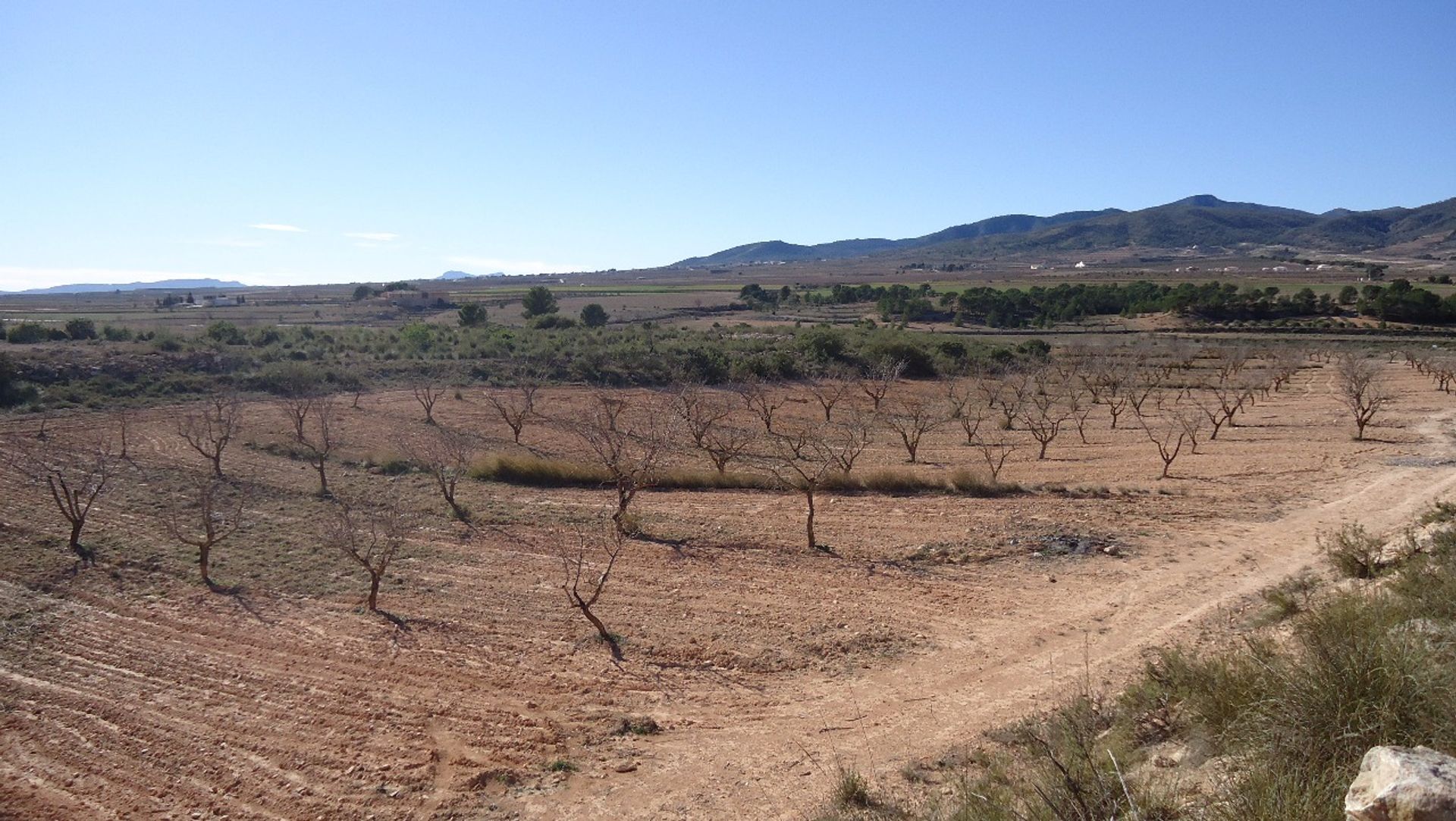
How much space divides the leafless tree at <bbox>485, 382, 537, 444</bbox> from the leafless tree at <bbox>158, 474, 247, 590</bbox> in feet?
29.7

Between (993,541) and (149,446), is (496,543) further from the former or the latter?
(149,446)

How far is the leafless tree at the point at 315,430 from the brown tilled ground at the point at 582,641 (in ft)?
5.12

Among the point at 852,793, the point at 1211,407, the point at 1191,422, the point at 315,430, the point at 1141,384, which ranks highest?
the point at 315,430

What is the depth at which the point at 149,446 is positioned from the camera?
75.4ft

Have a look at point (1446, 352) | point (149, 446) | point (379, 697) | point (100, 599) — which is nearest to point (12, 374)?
point (149, 446)

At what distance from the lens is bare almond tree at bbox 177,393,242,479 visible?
65.9 ft

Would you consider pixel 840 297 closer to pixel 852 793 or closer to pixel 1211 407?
pixel 1211 407

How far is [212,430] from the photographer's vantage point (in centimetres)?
2419

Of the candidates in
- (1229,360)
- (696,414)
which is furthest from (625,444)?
(1229,360)

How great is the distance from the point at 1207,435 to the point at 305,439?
90.0 feet

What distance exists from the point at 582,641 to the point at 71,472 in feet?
49.6

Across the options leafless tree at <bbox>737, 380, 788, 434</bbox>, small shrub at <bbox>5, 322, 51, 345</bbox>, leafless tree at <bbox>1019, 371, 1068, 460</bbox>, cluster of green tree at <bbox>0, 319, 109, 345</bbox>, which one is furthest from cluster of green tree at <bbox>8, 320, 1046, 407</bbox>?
leafless tree at <bbox>1019, 371, 1068, 460</bbox>

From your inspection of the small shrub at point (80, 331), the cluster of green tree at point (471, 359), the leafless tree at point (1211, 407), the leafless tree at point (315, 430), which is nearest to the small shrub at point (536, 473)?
the leafless tree at point (315, 430)

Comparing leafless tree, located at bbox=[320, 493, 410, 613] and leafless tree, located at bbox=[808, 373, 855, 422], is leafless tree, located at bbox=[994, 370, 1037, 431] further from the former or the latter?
leafless tree, located at bbox=[320, 493, 410, 613]
